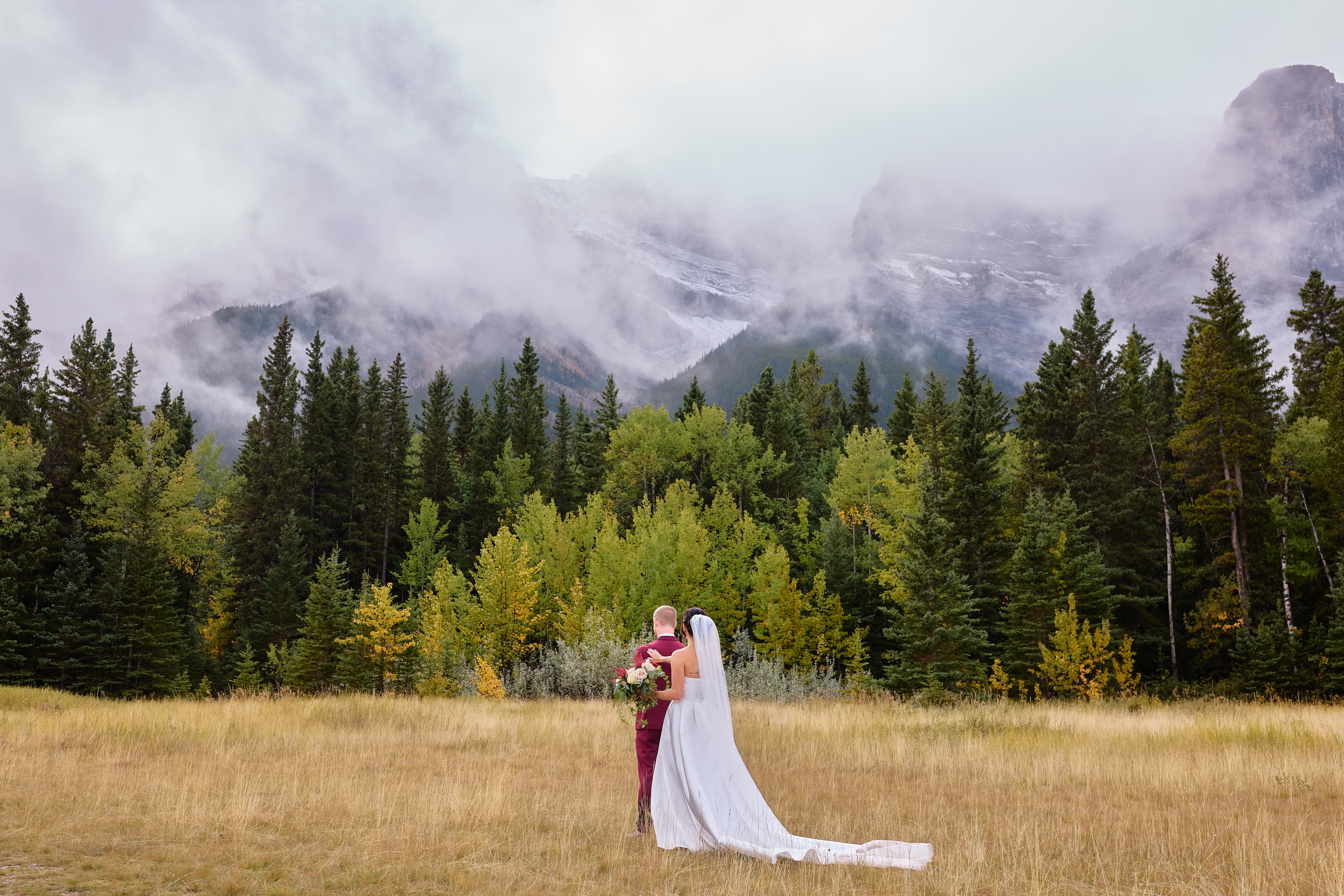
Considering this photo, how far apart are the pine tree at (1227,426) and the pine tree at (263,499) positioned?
55.1m

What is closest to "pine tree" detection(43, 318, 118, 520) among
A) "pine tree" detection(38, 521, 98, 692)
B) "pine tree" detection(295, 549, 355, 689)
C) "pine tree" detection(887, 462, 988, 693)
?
"pine tree" detection(38, 521, 98, 692)

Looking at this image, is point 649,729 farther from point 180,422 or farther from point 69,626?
point 180,422

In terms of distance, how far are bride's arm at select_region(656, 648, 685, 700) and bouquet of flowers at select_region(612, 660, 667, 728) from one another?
118mm

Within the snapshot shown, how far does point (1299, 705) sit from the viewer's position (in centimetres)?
2173

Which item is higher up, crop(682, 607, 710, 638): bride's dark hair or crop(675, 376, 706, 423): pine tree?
crop(675, 376, 706, 423): pine tree

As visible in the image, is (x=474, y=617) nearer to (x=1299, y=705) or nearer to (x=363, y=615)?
(x=363, y=615)

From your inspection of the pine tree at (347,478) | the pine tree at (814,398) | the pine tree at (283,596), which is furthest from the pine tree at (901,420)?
the pine tree at (283,596)

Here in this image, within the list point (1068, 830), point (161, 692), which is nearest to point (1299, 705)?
point (1068, 830)

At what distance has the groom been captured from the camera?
25.6 feet

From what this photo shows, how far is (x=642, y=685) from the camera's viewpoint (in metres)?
7.71

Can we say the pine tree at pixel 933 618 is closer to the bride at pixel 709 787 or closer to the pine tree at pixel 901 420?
the pine tree at pixel 901 420

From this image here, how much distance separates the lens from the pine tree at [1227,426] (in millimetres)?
34625

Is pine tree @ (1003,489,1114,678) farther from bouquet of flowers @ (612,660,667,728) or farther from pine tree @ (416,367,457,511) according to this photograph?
pine tree @ (416,367,457,511)

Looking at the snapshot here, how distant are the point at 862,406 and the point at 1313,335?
4023cm
